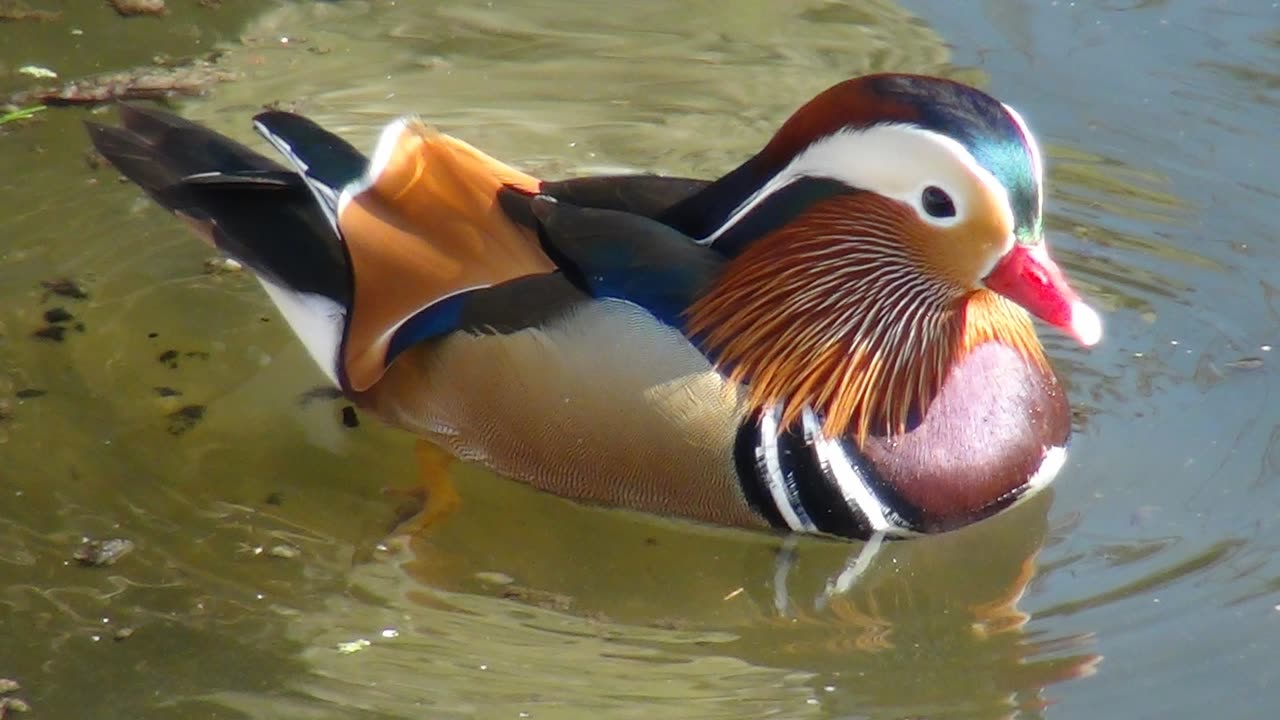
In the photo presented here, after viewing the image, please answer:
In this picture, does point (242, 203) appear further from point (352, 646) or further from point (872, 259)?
point (872, 259)

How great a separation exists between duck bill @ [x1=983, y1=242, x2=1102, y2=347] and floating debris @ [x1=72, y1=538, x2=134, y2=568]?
1907 millimetres

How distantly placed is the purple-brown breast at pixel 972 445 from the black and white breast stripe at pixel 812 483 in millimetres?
30

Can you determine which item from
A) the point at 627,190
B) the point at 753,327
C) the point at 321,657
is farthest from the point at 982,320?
the point at 321,657

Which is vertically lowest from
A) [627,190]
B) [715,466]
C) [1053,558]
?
[1053,558]

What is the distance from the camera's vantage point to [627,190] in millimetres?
4109

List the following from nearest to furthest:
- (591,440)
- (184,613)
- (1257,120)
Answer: (184,613) → (591,440) → (1257,120)

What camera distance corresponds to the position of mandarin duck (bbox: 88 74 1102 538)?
3.78 metres

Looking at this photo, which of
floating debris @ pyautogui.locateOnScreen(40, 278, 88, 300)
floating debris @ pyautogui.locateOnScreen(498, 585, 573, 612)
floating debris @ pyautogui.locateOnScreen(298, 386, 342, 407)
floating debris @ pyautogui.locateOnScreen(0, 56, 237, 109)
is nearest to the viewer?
floating debris @ pyautogui.locateOnScreen(498, 585, 573, 612)

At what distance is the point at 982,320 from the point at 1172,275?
115cm

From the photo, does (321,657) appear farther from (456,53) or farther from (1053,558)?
(456,53)

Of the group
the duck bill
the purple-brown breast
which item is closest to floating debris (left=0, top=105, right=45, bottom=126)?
the purple-brown breast

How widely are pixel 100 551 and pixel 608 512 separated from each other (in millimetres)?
1095

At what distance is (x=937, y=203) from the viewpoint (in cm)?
371

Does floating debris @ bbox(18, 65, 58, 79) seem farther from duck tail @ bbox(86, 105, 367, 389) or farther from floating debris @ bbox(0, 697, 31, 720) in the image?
floating debris @ bbox(0, 697, 31, 720)
